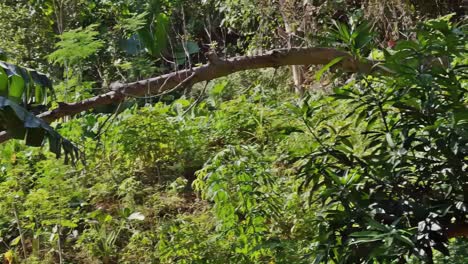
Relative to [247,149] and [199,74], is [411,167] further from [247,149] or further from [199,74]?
[247,149]

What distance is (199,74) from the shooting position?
376 cm

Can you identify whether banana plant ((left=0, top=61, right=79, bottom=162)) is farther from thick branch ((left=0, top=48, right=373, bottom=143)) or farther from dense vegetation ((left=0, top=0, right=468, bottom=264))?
thick branch ((left=0, top=48, right=373, bottom=143))

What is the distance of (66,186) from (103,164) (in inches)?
29.6

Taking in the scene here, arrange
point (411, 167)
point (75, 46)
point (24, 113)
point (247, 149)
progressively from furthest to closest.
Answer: point (75, 46) < point (247, 149) < point (24, 113) < point (411, 167)

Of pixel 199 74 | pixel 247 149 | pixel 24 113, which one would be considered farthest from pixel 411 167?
pixel 247 149

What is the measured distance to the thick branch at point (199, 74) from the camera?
3660mm

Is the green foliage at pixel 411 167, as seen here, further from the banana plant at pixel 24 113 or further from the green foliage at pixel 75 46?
the green foliage at pixel 75 46

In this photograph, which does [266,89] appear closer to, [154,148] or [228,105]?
[228,105]

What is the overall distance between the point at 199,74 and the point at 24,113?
3.71ft

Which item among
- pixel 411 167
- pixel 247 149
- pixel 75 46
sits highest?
pixel 75 46

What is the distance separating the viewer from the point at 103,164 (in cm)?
592

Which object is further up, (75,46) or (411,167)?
(75,46)

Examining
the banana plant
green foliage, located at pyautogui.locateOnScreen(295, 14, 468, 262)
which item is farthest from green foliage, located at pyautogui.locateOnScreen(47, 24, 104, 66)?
green foliage, located at pyautogui.locateOnScreen(295, 14, 468, 262)

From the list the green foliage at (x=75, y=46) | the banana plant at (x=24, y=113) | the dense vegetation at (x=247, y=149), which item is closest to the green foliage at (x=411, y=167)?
the dense vegetation at (x=247, y=149)
